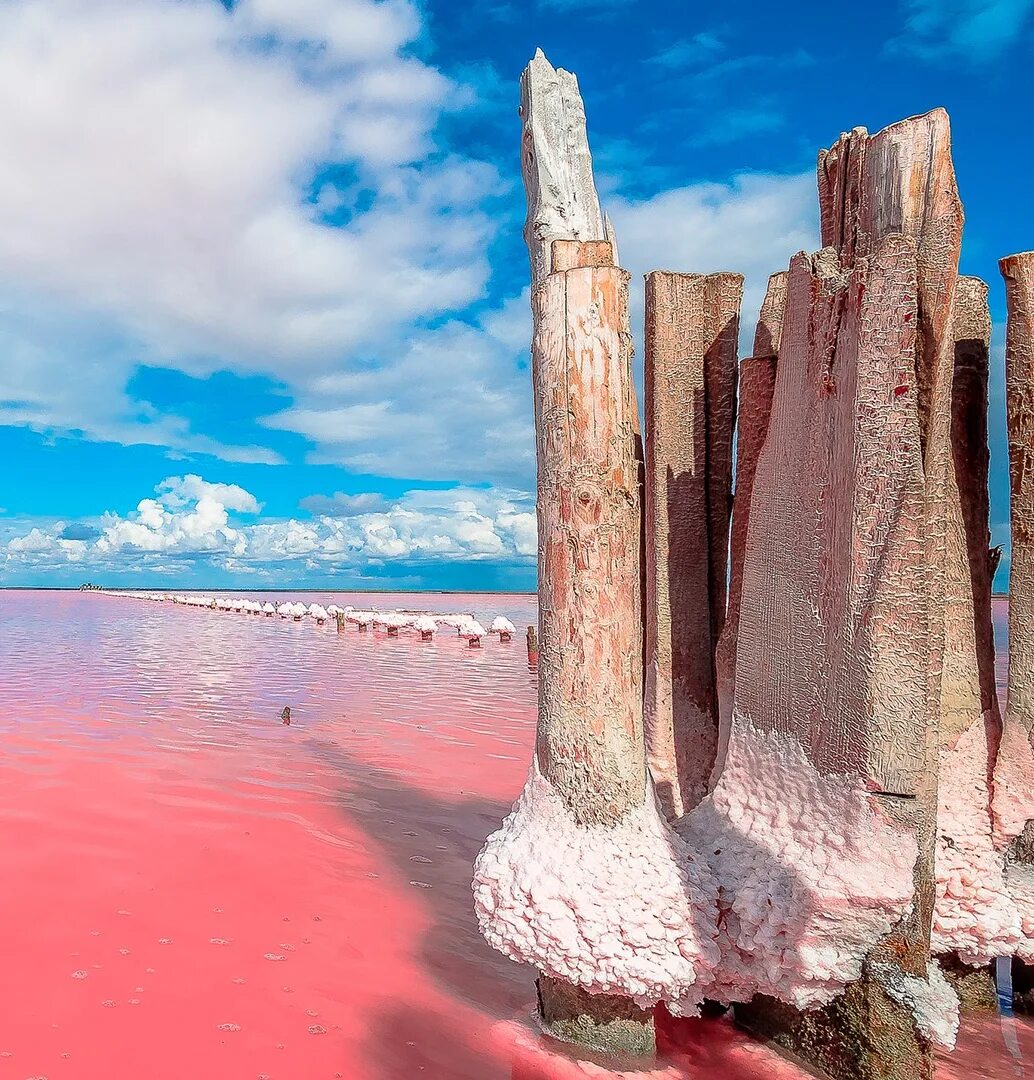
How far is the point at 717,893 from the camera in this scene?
3078 mm

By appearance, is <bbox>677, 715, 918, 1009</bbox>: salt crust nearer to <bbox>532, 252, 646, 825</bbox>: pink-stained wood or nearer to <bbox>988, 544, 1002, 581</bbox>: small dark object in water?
<bbox>532, 252, 646, 825</bbox>: pink-stained wood

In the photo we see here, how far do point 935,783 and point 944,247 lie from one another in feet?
5.97

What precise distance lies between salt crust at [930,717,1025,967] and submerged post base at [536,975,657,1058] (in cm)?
123

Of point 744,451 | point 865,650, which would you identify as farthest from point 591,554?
point 744,451

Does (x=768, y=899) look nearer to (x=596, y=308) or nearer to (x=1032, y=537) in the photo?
(x=1032, y=537)

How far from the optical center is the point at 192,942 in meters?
3.88

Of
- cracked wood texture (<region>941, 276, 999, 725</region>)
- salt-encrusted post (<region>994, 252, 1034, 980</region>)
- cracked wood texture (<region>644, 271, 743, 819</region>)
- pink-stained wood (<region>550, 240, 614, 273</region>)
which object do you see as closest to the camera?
pink-stained wood (<region>550, 240, 614, 273</region>)

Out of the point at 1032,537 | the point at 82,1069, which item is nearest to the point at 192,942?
the point at 82,1069

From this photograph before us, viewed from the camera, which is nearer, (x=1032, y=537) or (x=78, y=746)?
(x=1032, y=537)

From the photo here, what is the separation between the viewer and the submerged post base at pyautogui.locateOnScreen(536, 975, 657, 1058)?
10.1ft

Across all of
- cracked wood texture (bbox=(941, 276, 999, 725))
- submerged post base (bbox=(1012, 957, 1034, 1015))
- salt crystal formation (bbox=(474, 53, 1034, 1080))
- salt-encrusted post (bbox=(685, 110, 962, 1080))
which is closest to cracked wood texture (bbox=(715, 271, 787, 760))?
salt crystal formation (bbox=(474, 53, 1034, 1080))

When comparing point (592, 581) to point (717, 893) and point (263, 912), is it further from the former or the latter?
point (263, 912)

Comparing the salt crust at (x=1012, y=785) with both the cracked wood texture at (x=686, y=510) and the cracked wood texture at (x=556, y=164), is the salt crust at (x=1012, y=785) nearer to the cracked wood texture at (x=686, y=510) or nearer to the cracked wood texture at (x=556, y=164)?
the cracked wood texture at (x=686, y=510)

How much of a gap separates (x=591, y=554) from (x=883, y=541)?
1007mm
